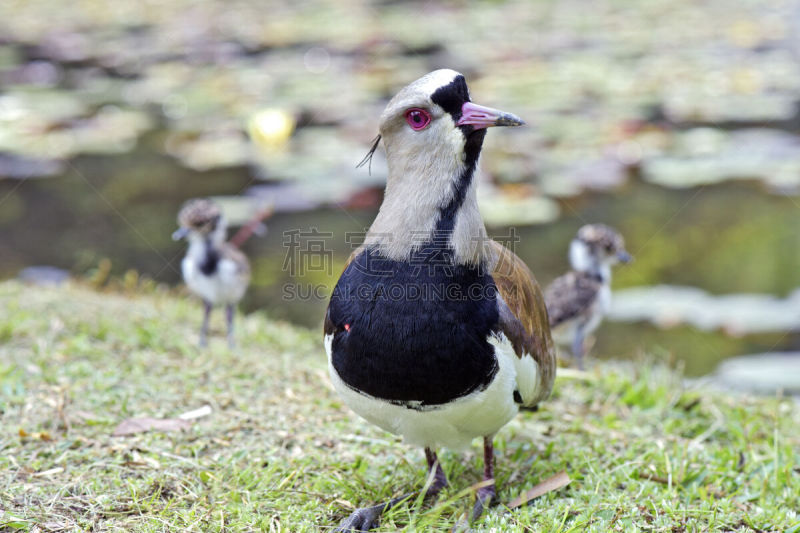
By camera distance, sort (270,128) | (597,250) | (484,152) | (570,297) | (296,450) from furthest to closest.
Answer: (270,128), (484,152), (597,250), (570,297), (296,450)

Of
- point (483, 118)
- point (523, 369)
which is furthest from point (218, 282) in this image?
point (483, 118)

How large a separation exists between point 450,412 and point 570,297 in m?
2.51

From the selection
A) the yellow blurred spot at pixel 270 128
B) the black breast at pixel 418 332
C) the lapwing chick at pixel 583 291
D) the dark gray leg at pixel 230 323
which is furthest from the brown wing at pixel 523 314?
the yellow blurred spot at pixel 270 128

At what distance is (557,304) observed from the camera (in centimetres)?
500

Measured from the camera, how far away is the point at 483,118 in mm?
2607

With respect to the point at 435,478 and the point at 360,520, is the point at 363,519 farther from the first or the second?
the point at 435,478

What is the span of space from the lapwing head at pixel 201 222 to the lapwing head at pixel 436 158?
244cm

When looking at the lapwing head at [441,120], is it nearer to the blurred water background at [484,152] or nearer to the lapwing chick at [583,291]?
the lapwing chick at [583,291]

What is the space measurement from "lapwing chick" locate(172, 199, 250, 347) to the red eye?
251cm

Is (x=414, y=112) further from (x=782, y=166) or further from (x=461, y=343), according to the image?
(x=782, y=166)

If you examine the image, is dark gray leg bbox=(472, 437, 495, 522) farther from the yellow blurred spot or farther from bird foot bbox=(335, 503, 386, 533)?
the yellow blurred spot

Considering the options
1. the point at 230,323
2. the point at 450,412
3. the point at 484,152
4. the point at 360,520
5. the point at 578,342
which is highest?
the point at 484,152

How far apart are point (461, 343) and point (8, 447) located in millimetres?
1960

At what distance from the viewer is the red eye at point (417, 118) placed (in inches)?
105
